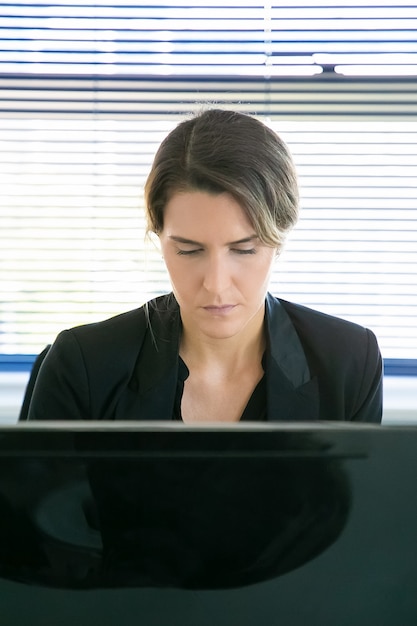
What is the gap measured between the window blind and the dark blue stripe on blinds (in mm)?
52

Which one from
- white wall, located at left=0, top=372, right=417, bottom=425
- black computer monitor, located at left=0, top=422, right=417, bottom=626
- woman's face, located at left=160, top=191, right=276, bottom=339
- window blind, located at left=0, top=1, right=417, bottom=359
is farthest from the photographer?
window blind, located at left=0, top=1, right=417, bottom=359

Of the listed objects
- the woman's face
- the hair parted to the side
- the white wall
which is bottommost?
the white wall

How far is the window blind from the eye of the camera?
260cm

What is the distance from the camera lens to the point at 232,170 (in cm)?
146

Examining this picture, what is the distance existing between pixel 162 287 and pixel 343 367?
46.5 inches

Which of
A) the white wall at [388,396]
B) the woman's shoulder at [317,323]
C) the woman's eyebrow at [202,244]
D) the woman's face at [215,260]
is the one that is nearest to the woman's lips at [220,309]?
the woman's face at [215,260]

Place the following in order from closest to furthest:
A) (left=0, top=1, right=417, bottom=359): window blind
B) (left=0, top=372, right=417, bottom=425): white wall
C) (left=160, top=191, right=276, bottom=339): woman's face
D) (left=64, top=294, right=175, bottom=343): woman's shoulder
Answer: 1. (left=160, top=191, right=276, bottom=339): woman's face
2. (left=64, top=294, right=175, bottom=343): woman's shoulder
3. (left=0, top=372, right=417, bottom=425): white wall
4. (left=0, top=1, right=417, bottom=359): window blind

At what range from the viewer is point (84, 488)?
0.60m

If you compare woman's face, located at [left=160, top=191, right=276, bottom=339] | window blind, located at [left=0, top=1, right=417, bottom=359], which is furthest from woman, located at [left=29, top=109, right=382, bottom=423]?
window blind, located at [left=0, top=1, right=417, bottom=359]

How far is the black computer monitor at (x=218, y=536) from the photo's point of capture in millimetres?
586

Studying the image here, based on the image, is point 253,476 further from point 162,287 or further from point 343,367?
point 162,287

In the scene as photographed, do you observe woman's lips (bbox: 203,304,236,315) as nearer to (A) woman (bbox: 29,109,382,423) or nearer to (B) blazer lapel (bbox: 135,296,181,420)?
(A) woman (bbox: 29,109,382,423)
